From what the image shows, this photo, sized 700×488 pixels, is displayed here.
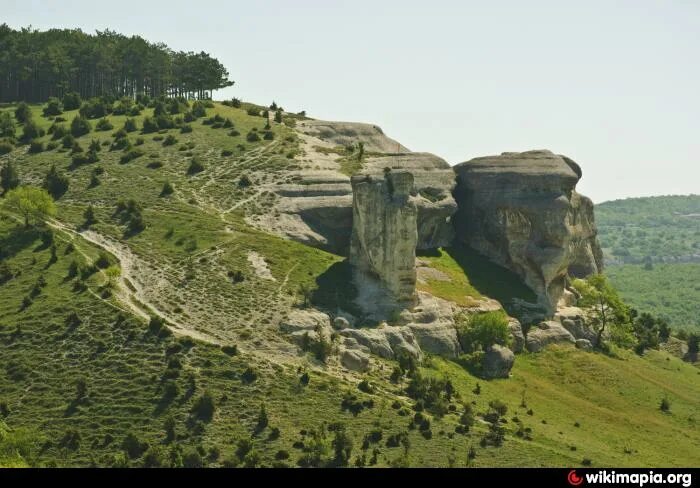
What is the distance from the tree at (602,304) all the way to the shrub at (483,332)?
68.1 feet

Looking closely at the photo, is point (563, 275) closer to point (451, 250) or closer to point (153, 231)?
point (451, 250)

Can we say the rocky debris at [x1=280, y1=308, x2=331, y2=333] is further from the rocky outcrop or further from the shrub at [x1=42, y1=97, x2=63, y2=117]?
the shrub at [x1=42, y1=97, x2=63, y2=117]

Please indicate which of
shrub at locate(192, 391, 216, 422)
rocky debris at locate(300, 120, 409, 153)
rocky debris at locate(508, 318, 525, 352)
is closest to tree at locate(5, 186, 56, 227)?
shrub at locate(192, 391, 216, 422)

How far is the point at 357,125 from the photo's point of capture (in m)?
174

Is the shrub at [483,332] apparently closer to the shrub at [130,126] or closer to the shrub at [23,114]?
the shrub at [130,126]

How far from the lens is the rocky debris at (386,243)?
422ft

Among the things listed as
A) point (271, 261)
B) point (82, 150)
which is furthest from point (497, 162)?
point (82, 150)

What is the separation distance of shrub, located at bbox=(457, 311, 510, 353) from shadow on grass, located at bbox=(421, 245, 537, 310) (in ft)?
37.4

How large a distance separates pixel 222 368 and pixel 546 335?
4711 cm

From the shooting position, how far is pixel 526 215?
147750 millimetres

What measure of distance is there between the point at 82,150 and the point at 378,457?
262 feet

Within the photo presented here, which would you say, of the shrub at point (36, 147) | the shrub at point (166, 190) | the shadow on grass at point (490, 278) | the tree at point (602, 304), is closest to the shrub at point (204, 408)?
the shrub at point (166, 190)

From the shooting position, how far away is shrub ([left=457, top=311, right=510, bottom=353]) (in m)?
129

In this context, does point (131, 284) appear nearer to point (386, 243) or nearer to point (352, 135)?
point (386, 243)
